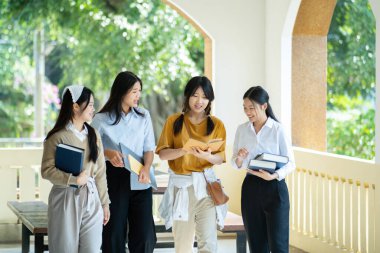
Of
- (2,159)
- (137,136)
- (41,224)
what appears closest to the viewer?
(137,136)

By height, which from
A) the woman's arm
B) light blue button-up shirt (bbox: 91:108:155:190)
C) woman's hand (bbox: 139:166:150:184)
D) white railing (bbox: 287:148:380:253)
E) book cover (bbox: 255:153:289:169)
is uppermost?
light blue button-up shirt (bbox: 91:108:155:190)

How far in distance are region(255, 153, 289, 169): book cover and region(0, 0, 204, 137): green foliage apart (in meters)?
8.86

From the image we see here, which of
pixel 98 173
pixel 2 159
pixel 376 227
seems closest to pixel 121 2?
pixel 2 159

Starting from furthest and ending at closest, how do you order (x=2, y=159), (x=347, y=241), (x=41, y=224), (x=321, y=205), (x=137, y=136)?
(x=2, y=159)
(x=321, y=205)
(x=347, y=241)
(x=41, y=224)
(x=137, y=136)

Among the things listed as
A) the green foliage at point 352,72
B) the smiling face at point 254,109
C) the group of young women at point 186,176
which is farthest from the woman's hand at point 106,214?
the green foliage at point 352,72

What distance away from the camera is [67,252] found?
16.6 feet

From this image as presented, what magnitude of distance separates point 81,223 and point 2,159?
381 cm

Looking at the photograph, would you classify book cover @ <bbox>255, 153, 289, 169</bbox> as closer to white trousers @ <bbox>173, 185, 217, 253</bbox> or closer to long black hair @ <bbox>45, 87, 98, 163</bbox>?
white trousers @ <bbox>173, 185, 217, 253</bbox>

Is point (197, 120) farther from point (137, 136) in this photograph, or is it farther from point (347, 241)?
point (347, 241)

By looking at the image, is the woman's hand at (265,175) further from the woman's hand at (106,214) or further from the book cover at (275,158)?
the woman's hand at (106,214)

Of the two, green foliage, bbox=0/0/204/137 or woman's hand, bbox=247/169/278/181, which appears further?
green foliage, bbox=0/0/204/137

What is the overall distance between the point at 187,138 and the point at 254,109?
45cm

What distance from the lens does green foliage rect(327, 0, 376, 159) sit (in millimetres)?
14664

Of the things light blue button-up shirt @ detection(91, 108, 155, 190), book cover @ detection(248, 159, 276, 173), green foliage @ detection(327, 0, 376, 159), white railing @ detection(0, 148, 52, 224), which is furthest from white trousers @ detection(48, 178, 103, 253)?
green foliage @ detection(327, 0, 376, 159)
